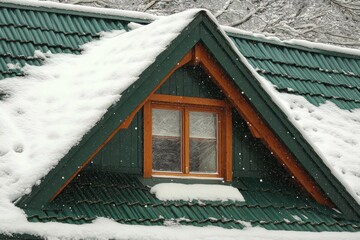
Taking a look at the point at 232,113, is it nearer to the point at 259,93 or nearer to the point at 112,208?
the point at 259,93

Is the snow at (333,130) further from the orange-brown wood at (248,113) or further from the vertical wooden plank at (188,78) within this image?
the vertical wooden plank at (188,78)

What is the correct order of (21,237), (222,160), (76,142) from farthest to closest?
(222,160) < (76,142) < (21,237)

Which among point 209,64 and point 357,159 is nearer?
point 209,64

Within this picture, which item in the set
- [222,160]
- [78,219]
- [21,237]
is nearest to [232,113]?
[222,160]

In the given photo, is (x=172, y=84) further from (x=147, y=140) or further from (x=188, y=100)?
(x=147, y=140)

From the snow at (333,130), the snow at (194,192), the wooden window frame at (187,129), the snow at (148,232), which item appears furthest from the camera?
the snow at (333,130)

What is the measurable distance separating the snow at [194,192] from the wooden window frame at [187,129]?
23cm

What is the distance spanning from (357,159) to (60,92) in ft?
12.7

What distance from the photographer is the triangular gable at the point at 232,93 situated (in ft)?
29.8

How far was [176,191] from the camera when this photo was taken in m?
9.90

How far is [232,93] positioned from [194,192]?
1178mm

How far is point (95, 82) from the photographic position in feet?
32.7

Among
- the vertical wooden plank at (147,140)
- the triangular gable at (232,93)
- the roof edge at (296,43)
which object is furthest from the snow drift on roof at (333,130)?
the vertical wooden plank at (147,140)

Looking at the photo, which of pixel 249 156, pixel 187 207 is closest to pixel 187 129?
pixel 249 156
